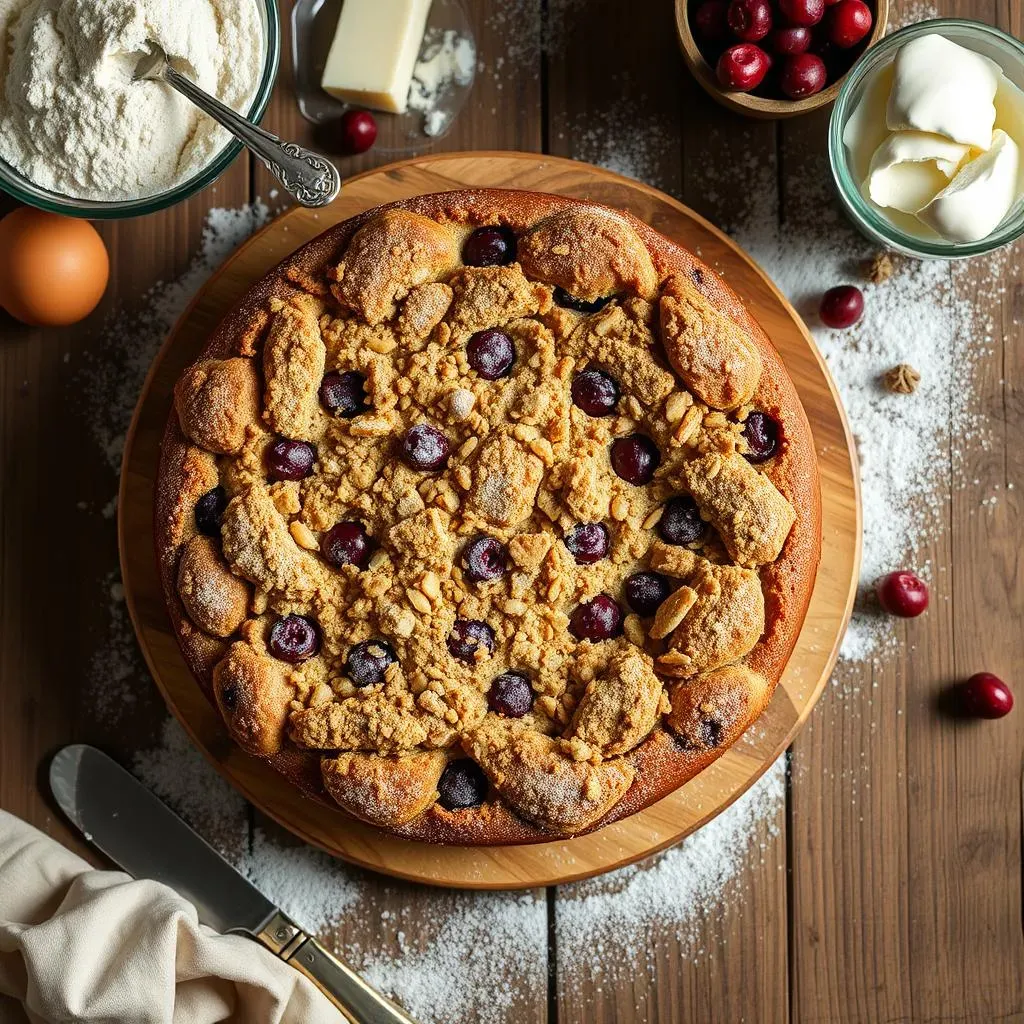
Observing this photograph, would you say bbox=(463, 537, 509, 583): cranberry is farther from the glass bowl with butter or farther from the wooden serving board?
the glass bowl with butter

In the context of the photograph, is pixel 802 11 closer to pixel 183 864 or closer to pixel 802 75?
pixel 802 75

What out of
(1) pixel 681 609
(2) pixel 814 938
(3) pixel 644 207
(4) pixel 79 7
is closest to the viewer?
(1) pixel 681 609

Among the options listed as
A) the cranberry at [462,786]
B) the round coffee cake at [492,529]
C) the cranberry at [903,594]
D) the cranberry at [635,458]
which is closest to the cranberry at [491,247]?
the round coffee cake at [492,529]

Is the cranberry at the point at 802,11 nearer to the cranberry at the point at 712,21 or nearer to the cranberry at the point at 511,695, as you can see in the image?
the cranberry at the point at 712,21

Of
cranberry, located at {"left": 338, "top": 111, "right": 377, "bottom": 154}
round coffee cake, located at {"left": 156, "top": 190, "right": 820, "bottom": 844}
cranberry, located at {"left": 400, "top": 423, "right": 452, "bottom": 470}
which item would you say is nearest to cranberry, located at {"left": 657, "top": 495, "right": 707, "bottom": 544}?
round coffee cake, located at {"left": 156, "top": 190, "right": 820, "bottom": 844}

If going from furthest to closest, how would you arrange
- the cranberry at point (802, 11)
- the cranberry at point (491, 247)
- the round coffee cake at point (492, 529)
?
1. the cranberry at point (802, 11)
2. the cranberry at point (491, 247)
3. the round coffee cake at point (492, 529)

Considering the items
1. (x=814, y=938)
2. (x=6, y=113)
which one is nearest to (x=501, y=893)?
(x=814, y=938)

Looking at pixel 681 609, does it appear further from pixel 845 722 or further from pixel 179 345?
pixel 179 345
